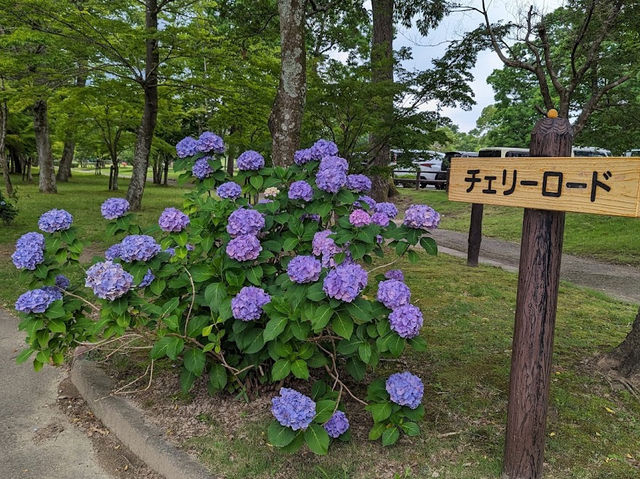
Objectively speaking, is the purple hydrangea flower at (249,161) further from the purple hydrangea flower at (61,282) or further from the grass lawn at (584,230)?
the grass lawn at (584,230)

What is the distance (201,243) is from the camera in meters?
2.57

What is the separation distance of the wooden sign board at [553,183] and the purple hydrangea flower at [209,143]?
1315 mm

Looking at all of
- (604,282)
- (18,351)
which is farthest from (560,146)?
(604,282)

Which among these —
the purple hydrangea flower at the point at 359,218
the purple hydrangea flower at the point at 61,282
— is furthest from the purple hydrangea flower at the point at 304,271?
the purple hydrangea flower at the point at 61,282

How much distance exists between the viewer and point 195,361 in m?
2.51

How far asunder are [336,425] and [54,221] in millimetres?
1845

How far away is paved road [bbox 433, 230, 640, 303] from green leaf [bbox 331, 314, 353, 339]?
5.73 metres

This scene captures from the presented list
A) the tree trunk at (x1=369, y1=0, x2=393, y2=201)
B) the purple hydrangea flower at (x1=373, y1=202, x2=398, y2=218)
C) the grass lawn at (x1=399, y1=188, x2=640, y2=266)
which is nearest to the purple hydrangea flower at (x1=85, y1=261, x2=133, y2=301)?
the purple hydrangea flower at (x1=373, y1=202, x2=398, y2=218)

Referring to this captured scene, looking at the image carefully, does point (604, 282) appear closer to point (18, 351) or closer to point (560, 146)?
point (560, 146)

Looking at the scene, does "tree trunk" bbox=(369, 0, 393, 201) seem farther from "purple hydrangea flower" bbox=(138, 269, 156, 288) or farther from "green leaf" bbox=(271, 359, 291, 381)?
"green leaf" bbox=(271, 359, 291, 381)

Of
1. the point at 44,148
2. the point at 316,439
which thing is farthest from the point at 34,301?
the point at 44,148

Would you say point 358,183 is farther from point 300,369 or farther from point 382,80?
point 382,80

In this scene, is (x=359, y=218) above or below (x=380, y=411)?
above

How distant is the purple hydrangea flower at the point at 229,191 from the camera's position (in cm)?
266
